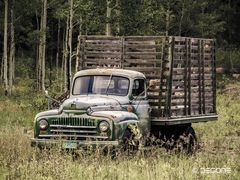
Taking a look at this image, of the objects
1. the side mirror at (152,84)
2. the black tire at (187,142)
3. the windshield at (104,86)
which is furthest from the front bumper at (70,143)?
the black tire at (187,142)

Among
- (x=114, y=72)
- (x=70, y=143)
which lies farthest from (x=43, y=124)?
(x=114, y=72)

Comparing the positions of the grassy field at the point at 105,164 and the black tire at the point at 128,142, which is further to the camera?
the black tire at the point at 128,142

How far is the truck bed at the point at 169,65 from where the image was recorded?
44.7 feet

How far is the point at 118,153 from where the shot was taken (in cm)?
1114

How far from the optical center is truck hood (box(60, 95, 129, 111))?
11781 millimetres

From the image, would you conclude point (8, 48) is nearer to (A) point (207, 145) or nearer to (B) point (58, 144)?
(A) point (207, 145)

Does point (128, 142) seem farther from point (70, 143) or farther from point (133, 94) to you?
point (133, 94)

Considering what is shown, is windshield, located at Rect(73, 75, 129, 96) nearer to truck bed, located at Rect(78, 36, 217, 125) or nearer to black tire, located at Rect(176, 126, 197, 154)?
truck bed, located at Rect(78, 36, 217, 125)

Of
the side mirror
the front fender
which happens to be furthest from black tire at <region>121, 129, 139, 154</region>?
the side mirror

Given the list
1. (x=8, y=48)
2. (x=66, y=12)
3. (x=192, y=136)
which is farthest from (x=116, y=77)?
(x=8, y=48)

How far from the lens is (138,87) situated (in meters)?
13.2

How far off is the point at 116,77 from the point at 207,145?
349 cm

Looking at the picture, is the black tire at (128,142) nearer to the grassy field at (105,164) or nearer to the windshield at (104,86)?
the grassy field at (105,164)

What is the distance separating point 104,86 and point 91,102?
1.15 meters
